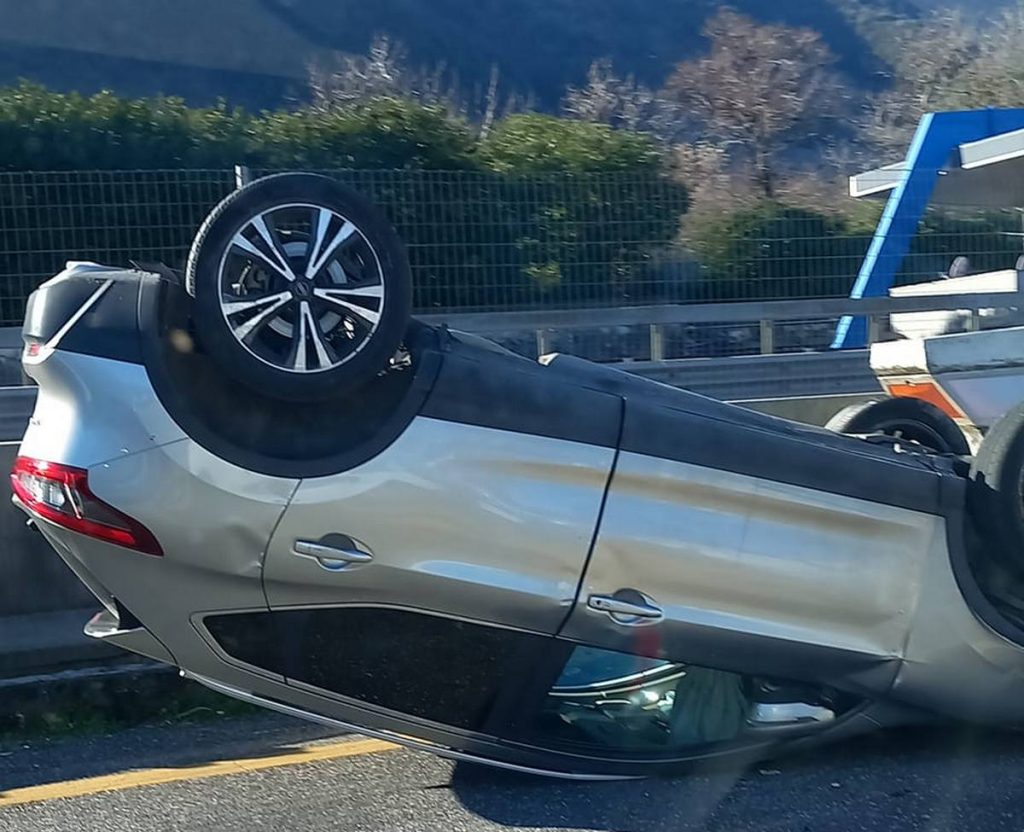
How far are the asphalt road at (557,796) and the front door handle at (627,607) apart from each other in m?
0.61

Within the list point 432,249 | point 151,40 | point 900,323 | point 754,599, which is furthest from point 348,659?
point 151,40

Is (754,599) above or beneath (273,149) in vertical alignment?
beneath

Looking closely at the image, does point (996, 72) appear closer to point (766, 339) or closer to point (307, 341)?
point (766, 339)

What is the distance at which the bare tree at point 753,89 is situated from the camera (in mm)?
37094

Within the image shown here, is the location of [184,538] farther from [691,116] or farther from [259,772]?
[691,116]

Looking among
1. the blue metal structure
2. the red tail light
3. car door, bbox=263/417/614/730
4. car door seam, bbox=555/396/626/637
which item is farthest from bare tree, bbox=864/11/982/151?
the red tail light

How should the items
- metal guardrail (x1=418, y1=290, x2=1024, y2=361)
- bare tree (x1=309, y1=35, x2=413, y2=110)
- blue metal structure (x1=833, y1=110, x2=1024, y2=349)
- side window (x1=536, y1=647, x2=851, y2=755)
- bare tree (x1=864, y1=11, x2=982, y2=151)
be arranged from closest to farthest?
side window (x1=536, y1=647, x2=851, y2=755) < metal guardrail (x1=418, y1=290, x2=1024, y2=361) < blue metal structure (x1=833, y1=110, x2=1024, y2=349) < bare tree (x1=309, y1=35, x2=413, y2=110) < bare tree (x1=864, y1=11, x2=982, y2=151)

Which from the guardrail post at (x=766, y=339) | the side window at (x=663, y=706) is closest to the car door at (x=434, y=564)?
the side window at (x=663, y=706)

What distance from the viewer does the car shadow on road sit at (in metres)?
4.28

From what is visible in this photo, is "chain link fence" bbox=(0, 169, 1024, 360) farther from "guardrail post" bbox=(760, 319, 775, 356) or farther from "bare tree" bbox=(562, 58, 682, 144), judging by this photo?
"bare tree" bbox=(562, 58, 682, 144)

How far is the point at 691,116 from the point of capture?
1538 inches

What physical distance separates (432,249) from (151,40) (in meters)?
40.4

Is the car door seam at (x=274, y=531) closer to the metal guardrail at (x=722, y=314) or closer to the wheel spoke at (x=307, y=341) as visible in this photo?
the wheel spoke at (x=307, y=341)

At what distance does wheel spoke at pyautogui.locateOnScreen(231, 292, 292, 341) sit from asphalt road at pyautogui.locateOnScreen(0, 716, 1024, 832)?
4.93ft
